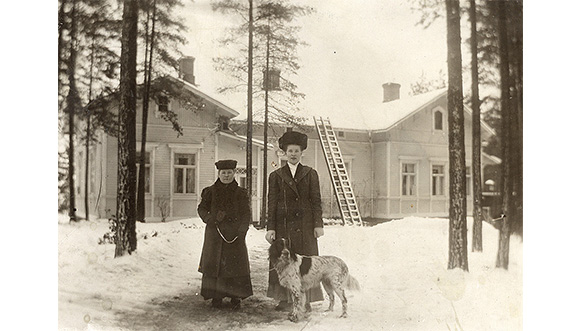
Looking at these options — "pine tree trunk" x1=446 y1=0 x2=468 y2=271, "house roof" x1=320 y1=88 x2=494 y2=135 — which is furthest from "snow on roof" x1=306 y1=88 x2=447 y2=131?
"pine tree trunk" x1=446 y1=0 x2=468 y2=271

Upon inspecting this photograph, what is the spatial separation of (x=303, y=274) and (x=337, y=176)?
82 centimetres

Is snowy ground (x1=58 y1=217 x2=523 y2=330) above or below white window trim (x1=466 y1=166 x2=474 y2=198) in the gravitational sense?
below

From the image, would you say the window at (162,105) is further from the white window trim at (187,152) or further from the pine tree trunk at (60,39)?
the pine tree trunk at (60,39)

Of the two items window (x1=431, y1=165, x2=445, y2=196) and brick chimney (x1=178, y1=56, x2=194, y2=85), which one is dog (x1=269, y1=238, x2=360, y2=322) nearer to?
window (x1=431, y1=165, x2=445, y2=196)

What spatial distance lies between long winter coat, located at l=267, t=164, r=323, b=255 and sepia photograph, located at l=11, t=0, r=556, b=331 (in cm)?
1

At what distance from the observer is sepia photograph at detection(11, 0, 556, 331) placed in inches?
164

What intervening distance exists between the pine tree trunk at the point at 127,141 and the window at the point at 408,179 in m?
2.21

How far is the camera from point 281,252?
4113 mm

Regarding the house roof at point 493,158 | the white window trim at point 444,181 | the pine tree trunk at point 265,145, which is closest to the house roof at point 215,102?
the pine tree trunk at point 265,145

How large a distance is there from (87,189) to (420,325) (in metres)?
2.95

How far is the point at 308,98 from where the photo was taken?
428 cm
